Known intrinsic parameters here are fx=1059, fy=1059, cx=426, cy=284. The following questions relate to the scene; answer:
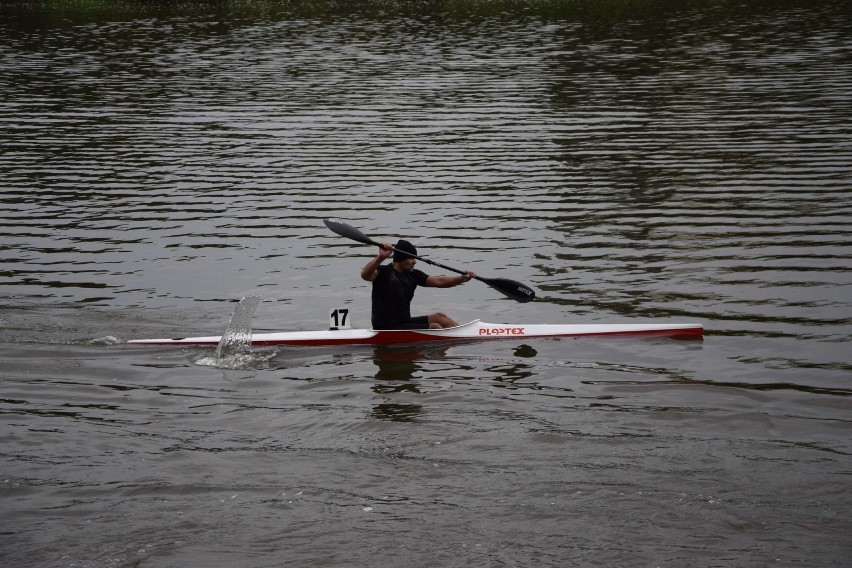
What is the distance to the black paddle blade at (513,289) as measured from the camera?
1591 centimetres

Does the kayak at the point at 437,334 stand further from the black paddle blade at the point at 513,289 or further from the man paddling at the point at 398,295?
the black paddle blade at the point at 513,289

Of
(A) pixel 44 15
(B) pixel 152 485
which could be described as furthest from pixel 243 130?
(A) pixel 44 15

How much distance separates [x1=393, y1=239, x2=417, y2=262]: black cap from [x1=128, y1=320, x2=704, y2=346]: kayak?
3.49 feet

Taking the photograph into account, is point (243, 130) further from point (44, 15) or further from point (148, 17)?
point (44, 15)

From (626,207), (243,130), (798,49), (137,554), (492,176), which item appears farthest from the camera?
(798,49)

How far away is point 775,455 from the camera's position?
11078 mm

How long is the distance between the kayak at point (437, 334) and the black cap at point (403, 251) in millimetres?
1063

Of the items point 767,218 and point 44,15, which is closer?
point 767,218

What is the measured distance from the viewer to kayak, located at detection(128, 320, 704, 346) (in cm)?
1495

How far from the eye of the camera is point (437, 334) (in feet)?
50.0

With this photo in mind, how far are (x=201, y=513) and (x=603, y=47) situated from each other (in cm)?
3183

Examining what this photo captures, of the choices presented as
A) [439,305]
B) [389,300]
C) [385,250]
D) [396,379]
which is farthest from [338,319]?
[439,305]

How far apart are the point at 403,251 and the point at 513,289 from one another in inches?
79.0

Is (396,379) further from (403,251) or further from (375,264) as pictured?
(403,251)
